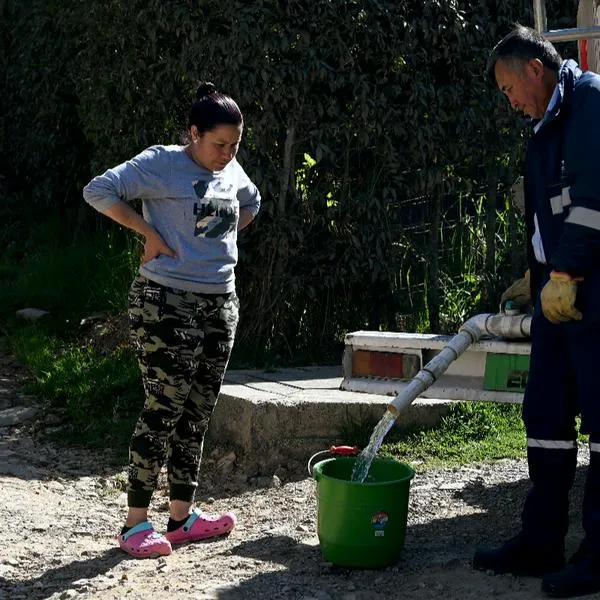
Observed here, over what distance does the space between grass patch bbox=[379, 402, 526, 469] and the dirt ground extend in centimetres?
17

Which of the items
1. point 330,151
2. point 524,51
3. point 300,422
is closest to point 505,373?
point 524,51

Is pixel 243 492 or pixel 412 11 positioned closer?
pixel 243 492

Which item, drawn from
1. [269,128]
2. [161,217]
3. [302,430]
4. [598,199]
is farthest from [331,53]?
[598,199]

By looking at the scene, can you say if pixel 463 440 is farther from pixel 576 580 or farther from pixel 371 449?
pixel 576 580

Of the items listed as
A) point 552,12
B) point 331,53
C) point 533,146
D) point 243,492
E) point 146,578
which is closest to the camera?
point 533,146

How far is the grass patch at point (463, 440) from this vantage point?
6.17m

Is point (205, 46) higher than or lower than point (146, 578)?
higher

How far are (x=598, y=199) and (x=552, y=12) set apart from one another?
462cm

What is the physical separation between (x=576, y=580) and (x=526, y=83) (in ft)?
5.60

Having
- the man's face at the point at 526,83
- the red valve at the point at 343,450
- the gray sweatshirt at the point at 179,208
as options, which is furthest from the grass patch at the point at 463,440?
the man's face at the point at 526,83

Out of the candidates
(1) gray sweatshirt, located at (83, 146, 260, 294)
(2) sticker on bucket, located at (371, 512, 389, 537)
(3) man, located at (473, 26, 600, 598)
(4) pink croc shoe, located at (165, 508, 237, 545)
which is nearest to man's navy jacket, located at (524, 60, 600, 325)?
(3) man, located at (473, 26, 600, 598)

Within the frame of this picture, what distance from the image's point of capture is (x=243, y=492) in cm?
606

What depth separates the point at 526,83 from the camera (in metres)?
4.12

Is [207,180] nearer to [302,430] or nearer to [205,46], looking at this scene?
[302,430]
